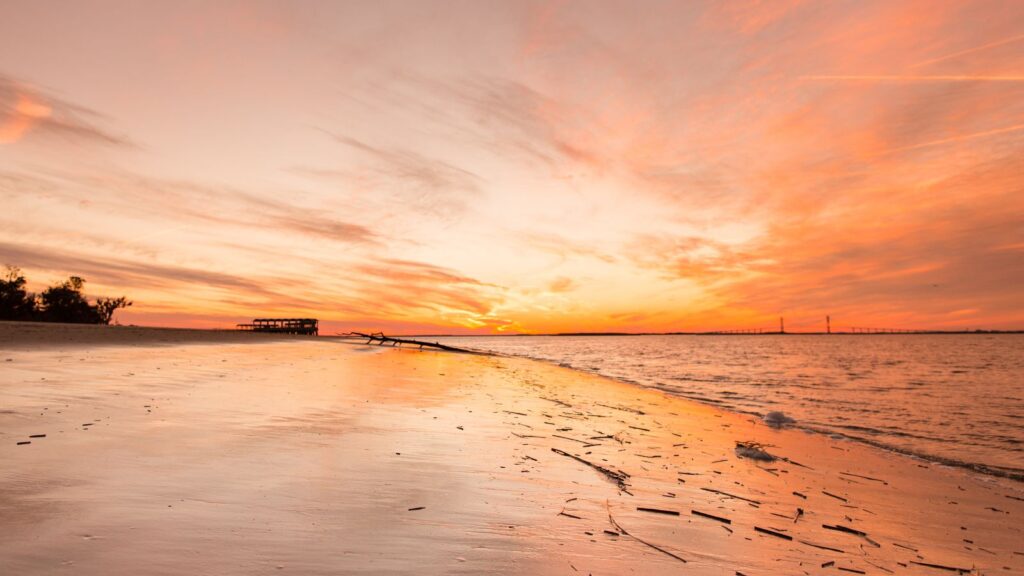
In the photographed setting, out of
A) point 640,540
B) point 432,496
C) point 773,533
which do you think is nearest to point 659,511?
point 640,540

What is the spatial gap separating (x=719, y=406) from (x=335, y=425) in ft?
48.2

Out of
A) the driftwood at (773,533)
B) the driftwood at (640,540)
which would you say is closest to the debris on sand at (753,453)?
the driftwood at (773,533)

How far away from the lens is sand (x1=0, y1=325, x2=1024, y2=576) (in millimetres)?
3559

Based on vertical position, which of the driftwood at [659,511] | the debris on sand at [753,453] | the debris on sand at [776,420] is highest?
the driftwood at [659,511]

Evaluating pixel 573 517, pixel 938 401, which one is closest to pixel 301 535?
pixel 573 517

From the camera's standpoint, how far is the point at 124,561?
308 centimetres

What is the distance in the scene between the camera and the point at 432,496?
198 inches

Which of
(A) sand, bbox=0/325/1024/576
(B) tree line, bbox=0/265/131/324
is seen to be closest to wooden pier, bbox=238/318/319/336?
(B) tree line, bbox=0/265/131/324

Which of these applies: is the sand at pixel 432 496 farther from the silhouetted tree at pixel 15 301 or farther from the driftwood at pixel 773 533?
the silhouetted tree at pixel 15 301

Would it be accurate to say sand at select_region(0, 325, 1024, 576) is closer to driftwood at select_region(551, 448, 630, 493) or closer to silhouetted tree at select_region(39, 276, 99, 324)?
driftwood at select_region(551, 448, 630, 493)

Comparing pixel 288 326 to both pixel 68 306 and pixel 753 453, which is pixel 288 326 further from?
pixel 753 453

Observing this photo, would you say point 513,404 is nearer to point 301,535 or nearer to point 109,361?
point 301,535

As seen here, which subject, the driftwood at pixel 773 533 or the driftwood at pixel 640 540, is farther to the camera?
the driftwood at pixel 773 533

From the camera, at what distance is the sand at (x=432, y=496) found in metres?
3.56
